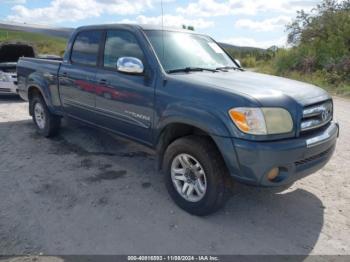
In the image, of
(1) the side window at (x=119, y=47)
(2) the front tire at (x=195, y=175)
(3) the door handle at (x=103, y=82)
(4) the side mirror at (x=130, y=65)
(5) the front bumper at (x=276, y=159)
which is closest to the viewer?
(5) the front bumper at (x=276, y=159)

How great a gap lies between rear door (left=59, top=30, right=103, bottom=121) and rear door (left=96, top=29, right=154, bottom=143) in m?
0.19

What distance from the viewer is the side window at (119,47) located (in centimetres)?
430

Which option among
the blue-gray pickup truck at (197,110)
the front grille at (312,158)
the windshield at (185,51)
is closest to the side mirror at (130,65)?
the blue-gray pickup truck at (197,110)

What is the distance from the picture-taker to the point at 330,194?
165 inches

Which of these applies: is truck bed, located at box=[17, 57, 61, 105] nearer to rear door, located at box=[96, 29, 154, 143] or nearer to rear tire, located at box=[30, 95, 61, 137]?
rear tire, located at box=[30, 95, 61, 137]

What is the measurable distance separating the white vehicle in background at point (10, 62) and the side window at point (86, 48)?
16.9 feet

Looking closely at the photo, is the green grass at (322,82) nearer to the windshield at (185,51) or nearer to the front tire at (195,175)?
the windshield at (185,51)

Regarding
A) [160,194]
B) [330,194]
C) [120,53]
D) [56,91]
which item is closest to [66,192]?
[160,194]

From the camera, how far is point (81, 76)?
5051mm

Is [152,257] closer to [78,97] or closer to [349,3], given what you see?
[78,97]

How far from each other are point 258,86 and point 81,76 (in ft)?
8.53

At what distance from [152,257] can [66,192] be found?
159 cm

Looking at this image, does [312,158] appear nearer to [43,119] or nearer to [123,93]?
[123,93]

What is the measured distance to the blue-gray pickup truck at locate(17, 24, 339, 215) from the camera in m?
3.19
